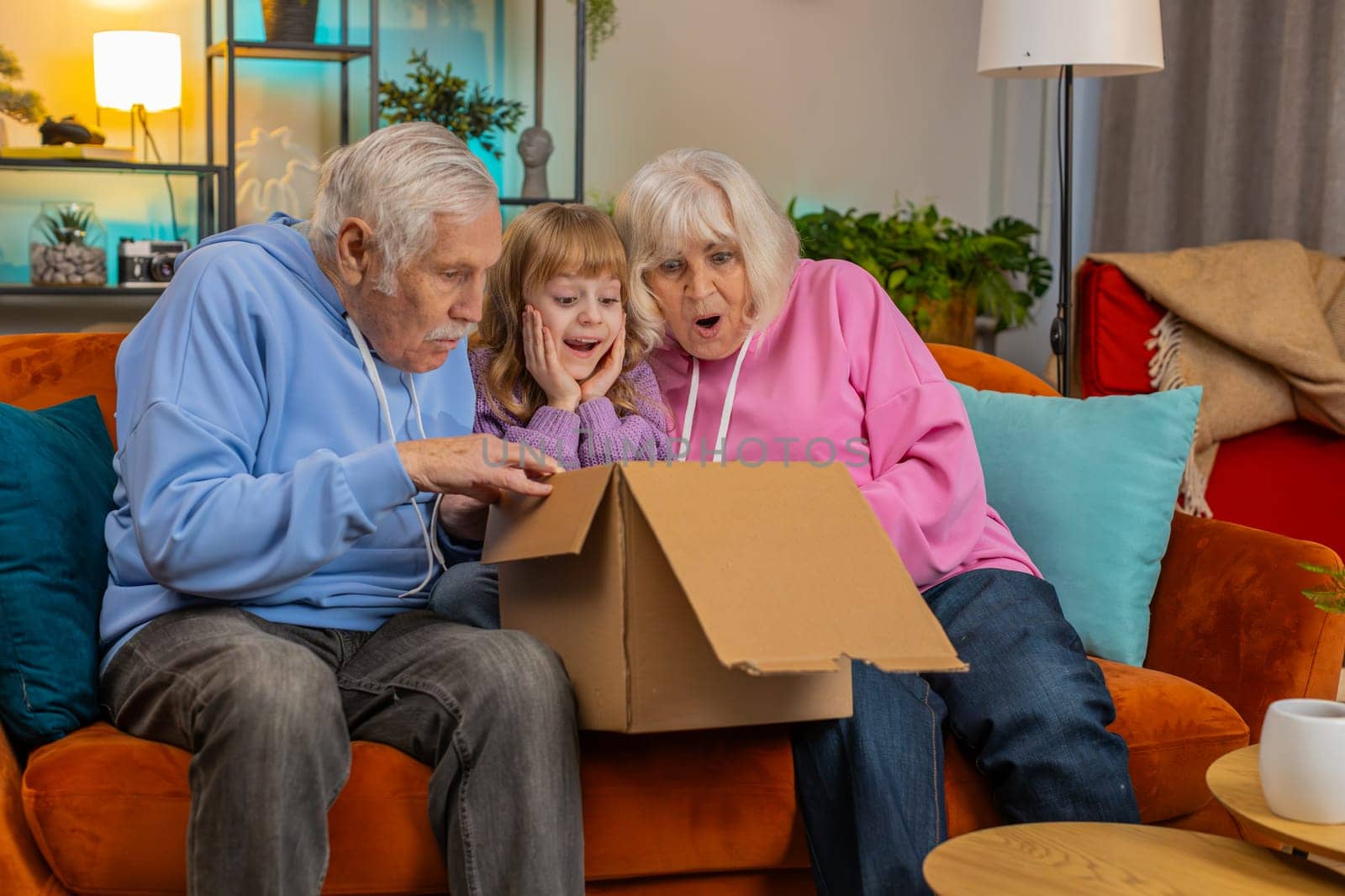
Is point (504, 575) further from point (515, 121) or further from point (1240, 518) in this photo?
point (515, 121)

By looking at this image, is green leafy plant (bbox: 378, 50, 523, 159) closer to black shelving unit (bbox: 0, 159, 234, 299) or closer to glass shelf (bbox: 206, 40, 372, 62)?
glass shelf (bbox: 206, 40, 372, 62)

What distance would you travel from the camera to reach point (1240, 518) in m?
2.50

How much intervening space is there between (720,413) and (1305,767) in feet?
3.19

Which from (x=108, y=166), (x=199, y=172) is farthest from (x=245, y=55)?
(x=108, y=166)

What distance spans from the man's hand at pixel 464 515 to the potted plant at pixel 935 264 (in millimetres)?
1829

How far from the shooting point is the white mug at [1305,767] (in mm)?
1152

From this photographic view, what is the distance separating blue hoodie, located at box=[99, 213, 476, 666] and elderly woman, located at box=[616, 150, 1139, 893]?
39 cm

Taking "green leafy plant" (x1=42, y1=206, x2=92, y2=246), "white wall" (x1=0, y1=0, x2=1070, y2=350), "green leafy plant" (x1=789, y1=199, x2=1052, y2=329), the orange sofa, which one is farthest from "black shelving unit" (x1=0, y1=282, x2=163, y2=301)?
"green leafy plant" (x1=789, y1=199, x2=1052, y2=329)

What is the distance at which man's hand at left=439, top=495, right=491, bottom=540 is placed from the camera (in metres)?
1.67

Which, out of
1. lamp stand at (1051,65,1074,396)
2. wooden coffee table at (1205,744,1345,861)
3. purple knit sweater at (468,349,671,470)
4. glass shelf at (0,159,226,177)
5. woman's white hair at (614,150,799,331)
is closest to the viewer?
wooden coffee table at (1205,744,1345,861)

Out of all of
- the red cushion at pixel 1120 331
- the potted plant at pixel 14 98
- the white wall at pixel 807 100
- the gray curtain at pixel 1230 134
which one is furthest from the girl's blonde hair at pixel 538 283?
the potted plant at pixel 14 98

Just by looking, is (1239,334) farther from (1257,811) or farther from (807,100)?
(807,100)

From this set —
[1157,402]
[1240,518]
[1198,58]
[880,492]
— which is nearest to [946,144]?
[1198,58]

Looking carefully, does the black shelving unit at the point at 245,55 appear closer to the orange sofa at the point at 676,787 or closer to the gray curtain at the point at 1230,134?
the orange sofa at the point at 676,787
